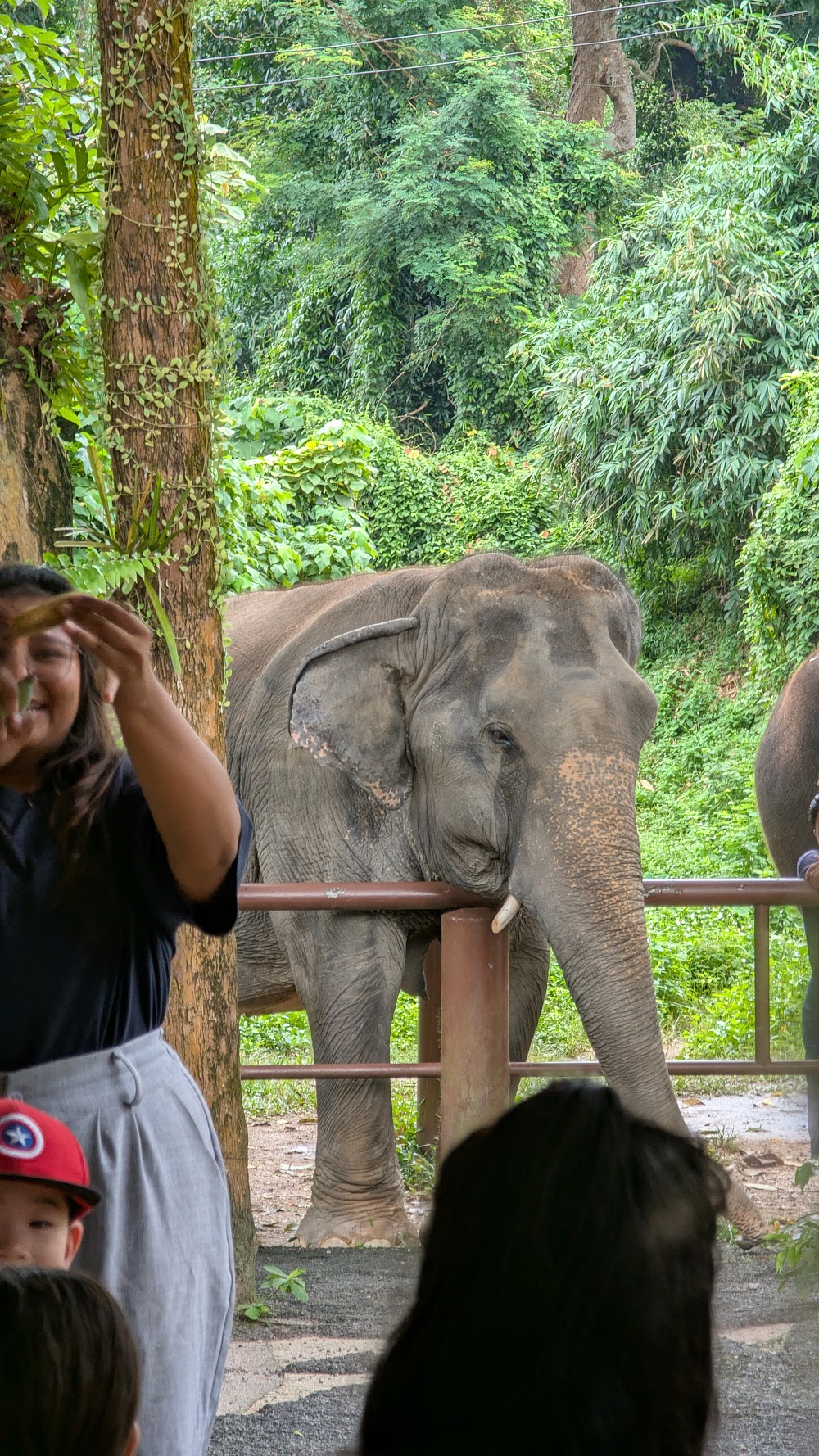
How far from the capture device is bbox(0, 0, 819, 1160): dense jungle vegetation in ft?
36.8

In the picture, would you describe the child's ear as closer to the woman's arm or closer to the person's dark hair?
the woman's arm

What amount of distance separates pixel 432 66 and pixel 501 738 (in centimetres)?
1783

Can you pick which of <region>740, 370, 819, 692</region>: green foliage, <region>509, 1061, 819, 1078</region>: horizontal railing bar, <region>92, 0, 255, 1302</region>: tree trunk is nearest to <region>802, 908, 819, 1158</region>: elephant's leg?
<region>509, 1061, 819, 1078</region>: horizontal railing bar

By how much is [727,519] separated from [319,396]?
637 centimetres

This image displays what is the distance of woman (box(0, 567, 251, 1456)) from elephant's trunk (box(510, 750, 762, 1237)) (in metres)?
2.41

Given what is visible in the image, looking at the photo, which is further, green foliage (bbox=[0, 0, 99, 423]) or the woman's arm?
green foliage (bbox=[0, 0, 99, 423])

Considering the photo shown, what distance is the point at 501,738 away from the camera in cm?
469

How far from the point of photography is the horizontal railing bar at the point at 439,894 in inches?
155

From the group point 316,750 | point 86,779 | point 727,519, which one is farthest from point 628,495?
point 86,779

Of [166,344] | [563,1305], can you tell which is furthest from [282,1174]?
[563,1305]

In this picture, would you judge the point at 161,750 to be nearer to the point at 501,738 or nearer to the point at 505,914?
the point at 505,914

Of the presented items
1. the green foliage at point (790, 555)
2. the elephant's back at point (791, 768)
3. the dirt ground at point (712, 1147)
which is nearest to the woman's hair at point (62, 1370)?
the dirt ground at point (712, 1147)

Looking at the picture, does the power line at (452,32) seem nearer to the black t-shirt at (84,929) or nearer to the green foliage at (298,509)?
the green foliage at (298,509)

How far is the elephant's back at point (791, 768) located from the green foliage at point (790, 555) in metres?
5.56
